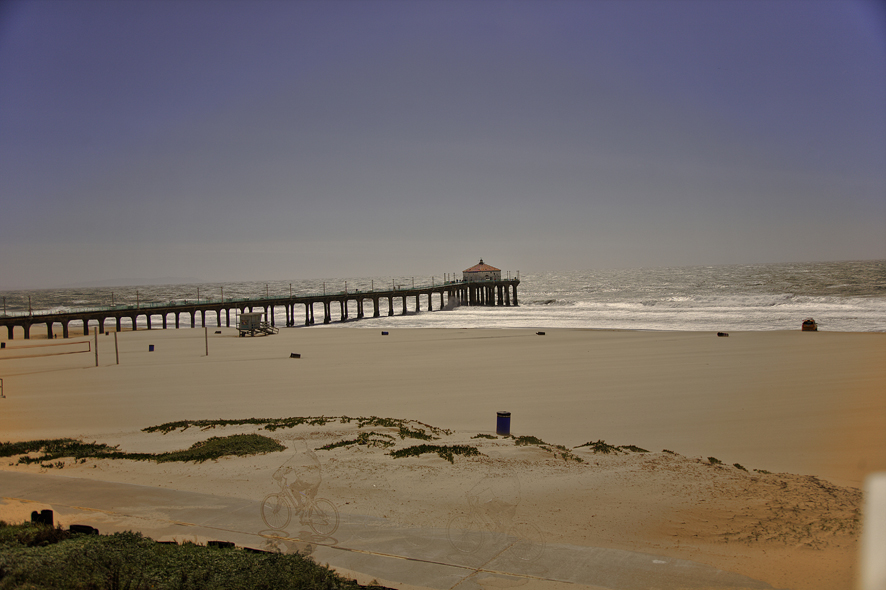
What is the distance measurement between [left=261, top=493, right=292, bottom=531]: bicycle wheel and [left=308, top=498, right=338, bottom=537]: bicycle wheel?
0.98ft

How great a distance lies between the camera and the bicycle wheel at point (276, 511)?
254 inches

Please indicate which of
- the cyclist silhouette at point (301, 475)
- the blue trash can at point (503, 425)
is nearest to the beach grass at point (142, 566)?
the cyclist silhouette at point (301, 475)

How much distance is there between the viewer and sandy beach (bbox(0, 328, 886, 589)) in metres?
6.47

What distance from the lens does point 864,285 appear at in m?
74.6

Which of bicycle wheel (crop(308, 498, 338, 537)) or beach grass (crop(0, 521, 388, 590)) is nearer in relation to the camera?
beach grass (crop(0, 521, 388, 590))

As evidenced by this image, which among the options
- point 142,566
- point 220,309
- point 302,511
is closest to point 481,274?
point 220,309

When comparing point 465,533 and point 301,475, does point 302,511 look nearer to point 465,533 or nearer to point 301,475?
point 301,475

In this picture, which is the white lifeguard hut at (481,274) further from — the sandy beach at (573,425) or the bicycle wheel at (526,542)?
the bicycle wheel at (526,542)

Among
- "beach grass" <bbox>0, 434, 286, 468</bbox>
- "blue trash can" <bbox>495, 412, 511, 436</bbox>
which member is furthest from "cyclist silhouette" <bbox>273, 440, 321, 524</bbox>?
"blue trash can" <bbox>495, 412, 511, 436</bbox>

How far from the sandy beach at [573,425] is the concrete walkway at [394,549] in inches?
15.0

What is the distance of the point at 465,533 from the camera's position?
6.23m

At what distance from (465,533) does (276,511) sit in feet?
7.85

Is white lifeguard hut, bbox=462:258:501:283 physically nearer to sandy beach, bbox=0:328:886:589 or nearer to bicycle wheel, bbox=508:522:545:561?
sandy beach, bbox=0:328:886:589

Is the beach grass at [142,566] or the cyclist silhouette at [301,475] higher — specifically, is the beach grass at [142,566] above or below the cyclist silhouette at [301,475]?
above
